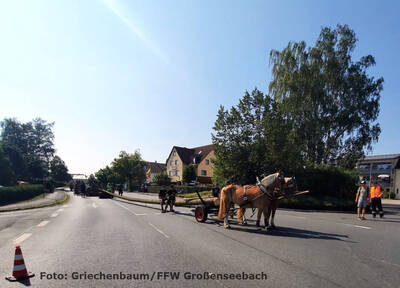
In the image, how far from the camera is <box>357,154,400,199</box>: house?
168 feet

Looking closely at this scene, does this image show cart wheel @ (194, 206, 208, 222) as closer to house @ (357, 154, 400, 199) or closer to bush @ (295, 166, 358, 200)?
bush @ (295, 166, 358, 200)

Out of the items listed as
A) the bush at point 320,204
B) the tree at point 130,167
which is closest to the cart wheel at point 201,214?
the bush at point 320,204

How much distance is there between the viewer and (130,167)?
67.4 meters

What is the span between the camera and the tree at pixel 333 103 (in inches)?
1122

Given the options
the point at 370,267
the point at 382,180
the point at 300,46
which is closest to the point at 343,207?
the point at 370,267

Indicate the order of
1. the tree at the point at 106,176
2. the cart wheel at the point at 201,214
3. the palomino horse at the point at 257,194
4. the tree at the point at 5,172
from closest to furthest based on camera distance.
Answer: the palomino horse at the point at 257,194 < the cart wheel at the point at 201,214 < the tree at the point at 5,172 < the tree at the point at 106,176

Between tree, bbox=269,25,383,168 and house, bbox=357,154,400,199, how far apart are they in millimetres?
26185

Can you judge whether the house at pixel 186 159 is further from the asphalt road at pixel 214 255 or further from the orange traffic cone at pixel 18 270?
the orange traffic cone at pixel 18 270

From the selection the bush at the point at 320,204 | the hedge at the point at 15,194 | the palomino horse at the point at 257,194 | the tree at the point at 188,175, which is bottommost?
the hedge at the point at 15,194

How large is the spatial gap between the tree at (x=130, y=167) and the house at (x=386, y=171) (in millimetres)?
50496

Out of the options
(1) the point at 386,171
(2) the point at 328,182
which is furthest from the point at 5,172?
(1) the point at 386,171

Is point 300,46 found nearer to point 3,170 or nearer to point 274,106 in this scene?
point 274,106

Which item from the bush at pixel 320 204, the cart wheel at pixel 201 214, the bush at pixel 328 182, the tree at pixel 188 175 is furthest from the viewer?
the tree at pixel 188 175

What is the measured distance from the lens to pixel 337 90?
29344mm
